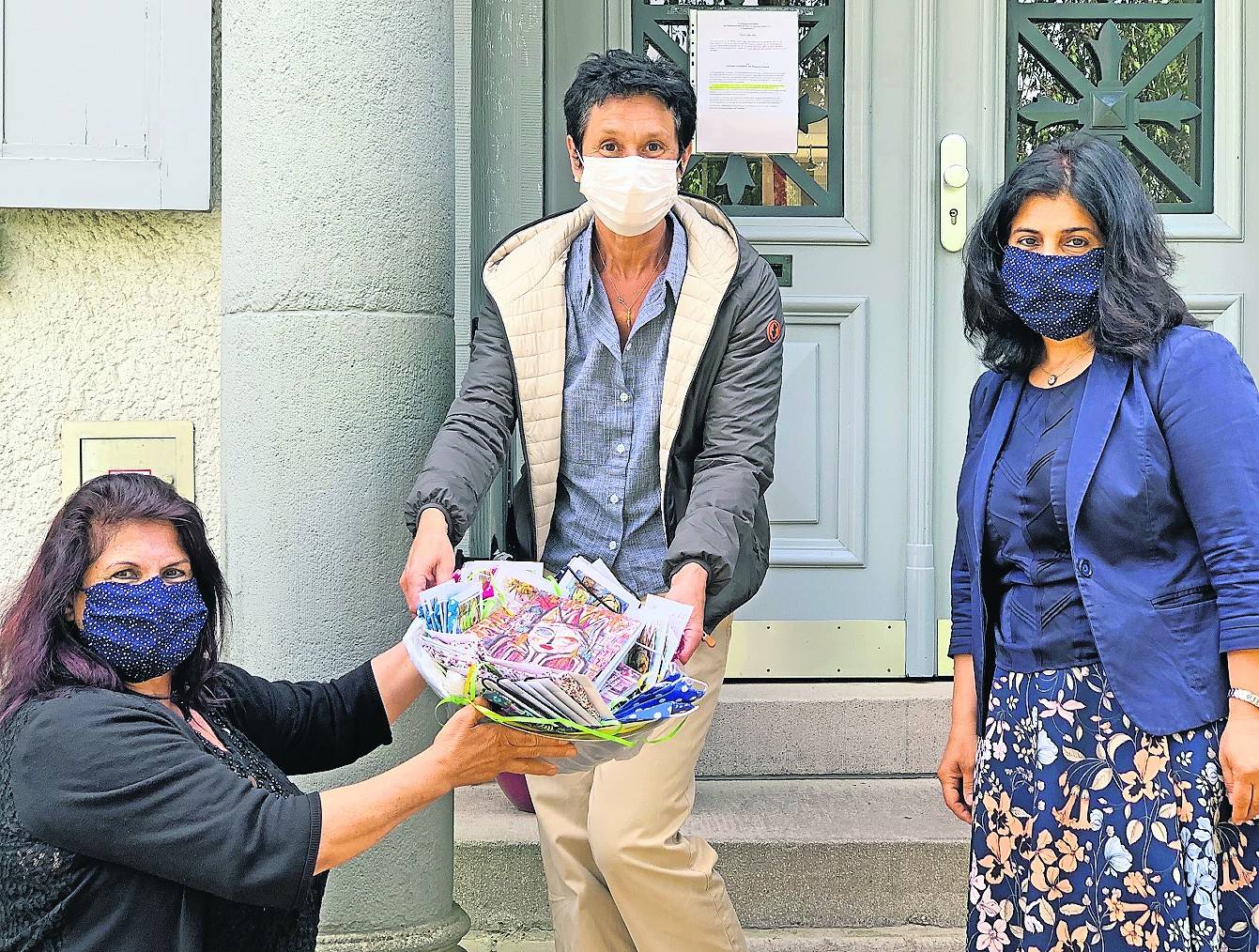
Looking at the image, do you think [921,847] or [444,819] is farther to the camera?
[921,847]

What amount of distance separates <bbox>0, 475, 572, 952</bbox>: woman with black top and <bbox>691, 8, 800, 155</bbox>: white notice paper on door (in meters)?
2.56

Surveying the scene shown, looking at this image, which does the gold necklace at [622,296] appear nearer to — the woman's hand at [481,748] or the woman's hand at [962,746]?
the woman's hand at [962,746]

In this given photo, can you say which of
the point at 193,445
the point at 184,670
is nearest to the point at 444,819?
the point at 184,670

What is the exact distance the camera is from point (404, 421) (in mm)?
3082

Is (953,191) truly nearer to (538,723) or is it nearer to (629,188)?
(629,188)

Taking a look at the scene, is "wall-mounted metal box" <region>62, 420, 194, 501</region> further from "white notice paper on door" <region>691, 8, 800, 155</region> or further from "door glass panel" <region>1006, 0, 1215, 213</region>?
"door glass panel" <region>1006, 0, 1215, 213</region>

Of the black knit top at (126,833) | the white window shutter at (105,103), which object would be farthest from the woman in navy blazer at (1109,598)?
the white window shutter at (105,103)

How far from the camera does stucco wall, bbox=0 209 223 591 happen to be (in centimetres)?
369

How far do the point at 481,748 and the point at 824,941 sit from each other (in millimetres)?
1795

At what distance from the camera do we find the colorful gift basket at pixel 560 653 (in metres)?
2.00

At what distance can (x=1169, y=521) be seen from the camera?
2510 mm

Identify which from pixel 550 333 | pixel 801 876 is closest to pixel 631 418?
pixel 550 333

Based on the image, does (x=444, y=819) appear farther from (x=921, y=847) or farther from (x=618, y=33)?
(x=618, y=33)

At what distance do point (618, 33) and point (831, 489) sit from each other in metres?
1.53
